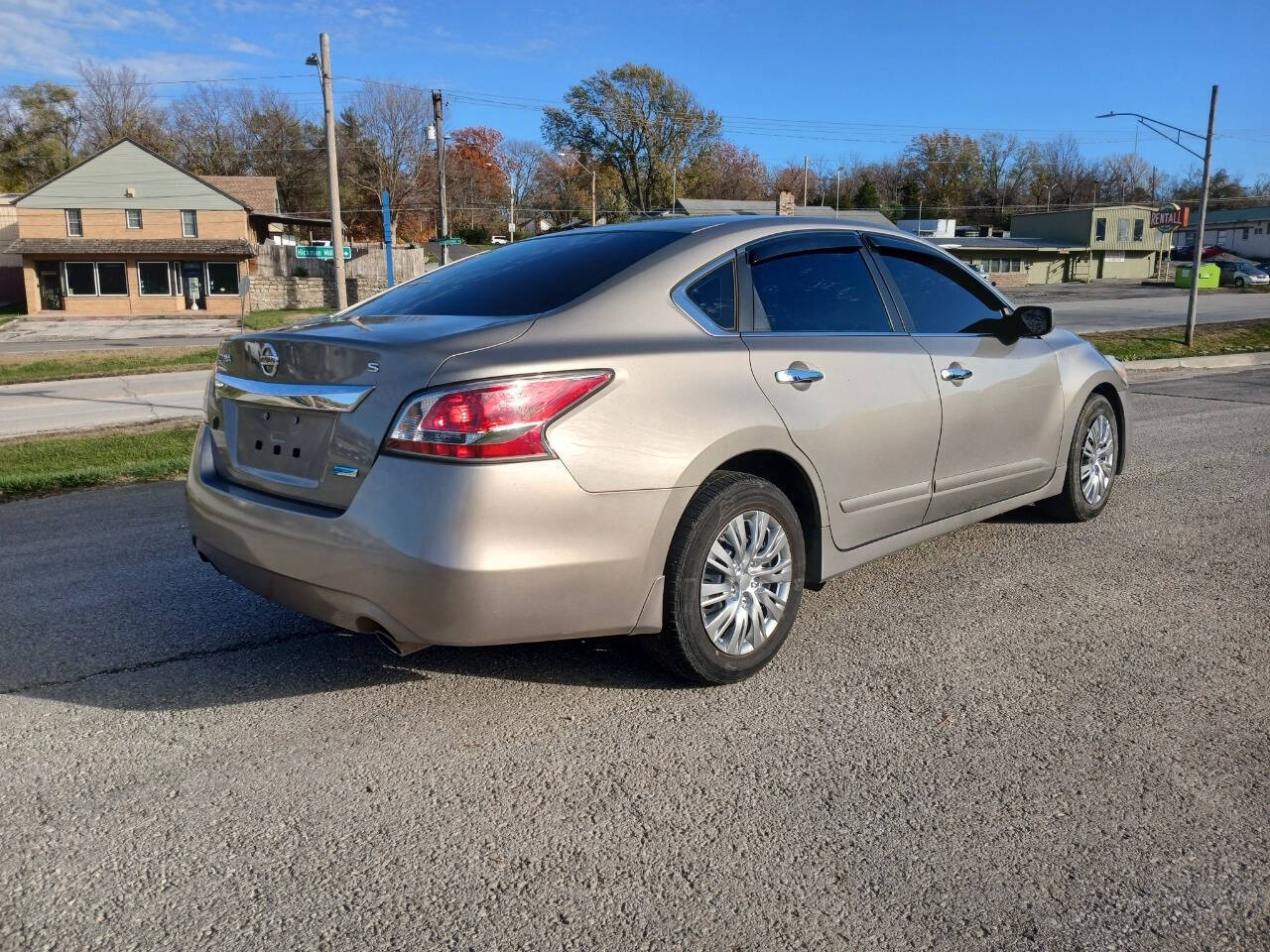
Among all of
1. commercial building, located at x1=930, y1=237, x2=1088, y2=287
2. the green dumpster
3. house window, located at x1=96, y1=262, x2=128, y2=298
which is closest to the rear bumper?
house window, located at x1=96, y1=262, x2=128, y2=298

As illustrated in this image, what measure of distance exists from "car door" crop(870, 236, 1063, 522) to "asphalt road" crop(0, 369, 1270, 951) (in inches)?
22.1

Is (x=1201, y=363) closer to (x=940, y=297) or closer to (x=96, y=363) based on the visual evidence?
(x=940, y=297)

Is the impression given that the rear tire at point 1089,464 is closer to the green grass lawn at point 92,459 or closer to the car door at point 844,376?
the car door at point 844,376

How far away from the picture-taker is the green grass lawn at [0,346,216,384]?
22.2 meters

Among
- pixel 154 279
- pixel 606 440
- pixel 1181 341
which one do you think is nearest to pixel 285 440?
pixel 606 440

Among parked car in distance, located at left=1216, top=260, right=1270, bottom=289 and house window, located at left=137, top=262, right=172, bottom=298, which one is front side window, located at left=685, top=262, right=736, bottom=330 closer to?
house window, located at left=137, top=262, right=172, bottom=298

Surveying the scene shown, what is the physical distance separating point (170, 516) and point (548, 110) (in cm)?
8271

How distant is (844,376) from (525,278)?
132 cm

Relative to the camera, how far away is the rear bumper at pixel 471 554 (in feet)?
9.78

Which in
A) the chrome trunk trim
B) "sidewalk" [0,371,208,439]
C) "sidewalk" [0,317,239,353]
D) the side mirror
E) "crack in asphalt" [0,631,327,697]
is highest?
the side mirror

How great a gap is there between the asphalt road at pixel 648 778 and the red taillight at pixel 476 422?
0.96 metres

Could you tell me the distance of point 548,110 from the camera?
273ft

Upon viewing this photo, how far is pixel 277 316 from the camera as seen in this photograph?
45.6m

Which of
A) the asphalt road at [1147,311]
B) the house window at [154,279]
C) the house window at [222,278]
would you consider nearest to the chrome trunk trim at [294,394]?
the asphalt road at [1147,311]
